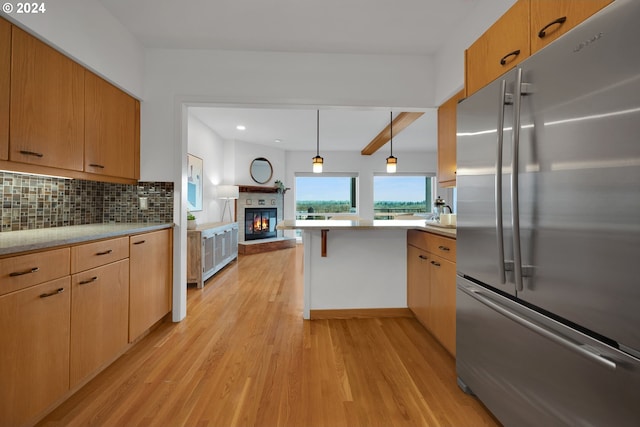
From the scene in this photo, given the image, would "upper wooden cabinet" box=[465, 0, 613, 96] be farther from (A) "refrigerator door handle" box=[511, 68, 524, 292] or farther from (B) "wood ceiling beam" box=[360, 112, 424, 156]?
(B) "wood ceiling beam" box=[360, 112, 424, 156]

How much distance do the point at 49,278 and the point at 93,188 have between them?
154cm

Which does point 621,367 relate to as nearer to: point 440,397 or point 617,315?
point 617,315

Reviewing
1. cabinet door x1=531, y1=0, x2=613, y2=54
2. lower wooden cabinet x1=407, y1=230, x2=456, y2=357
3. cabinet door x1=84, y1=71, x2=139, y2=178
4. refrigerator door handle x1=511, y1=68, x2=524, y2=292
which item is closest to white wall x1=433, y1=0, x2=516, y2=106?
cabinet door x1=531, y1=0, x2=613, y2=54

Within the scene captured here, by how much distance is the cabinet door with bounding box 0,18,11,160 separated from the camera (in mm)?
1503

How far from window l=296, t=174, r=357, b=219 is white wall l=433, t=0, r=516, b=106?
5.25 m

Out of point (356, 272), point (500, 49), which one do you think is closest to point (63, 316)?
point (356, 272)

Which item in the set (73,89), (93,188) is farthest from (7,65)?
(93,188)

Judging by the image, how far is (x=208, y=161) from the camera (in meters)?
5.50

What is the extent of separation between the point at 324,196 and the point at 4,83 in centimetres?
→ 684

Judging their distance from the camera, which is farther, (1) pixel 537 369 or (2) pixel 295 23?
(2) pixel 295 23

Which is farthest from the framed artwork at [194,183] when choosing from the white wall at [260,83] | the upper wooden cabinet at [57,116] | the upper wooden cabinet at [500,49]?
the upper wooden cabinet at [500,49]

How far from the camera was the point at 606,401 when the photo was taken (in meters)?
0.93

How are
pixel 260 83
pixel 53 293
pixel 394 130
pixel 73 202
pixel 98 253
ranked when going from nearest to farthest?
pixel 53 293 → pixel 98 253 → pixel 73 202 → pixel 260 83 → pixel 394 130

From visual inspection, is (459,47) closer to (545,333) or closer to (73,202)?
(545,333)
